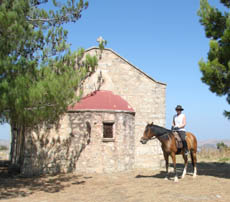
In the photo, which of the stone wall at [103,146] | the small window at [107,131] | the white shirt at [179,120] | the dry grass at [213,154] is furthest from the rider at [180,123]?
the dry grass at [213,154]

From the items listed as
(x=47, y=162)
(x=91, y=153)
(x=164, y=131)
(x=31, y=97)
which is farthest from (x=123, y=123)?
(x=31, y=97)

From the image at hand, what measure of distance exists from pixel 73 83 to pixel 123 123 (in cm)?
577

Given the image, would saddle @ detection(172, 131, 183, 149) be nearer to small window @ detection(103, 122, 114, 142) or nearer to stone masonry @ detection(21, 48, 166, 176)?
stone masonry @ detection(21, 48, 166, 176)

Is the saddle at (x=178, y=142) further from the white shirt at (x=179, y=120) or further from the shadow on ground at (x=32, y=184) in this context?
the shadow on ground at (x=32, y=184)

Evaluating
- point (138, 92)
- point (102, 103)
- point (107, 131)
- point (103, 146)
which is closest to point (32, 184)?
point (103, 146)

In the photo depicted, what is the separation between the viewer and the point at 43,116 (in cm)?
971

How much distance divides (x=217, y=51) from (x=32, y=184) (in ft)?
31.0

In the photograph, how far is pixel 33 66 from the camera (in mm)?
9578

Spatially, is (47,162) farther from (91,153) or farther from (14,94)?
(14,94)

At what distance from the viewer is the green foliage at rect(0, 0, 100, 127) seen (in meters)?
8.70

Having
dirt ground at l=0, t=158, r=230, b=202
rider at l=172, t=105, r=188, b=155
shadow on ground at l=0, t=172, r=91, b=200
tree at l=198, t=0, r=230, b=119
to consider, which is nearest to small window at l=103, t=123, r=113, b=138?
dirt ground at l=0, t=158, r=230, b=202

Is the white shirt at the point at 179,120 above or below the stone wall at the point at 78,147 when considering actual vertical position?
above

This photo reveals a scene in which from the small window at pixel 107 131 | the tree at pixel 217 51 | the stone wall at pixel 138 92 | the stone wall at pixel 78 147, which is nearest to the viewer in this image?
the tree at pixel 217 51

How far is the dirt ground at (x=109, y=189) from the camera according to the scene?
9.09m
